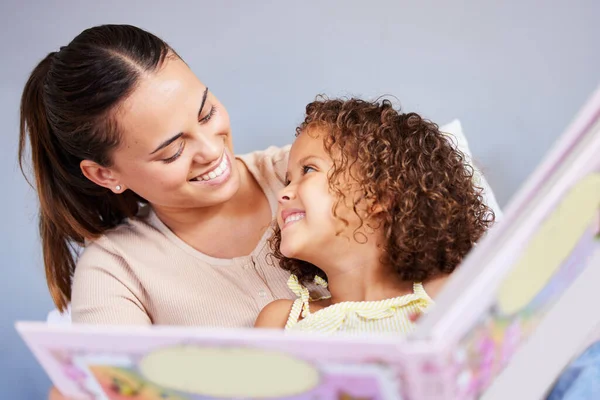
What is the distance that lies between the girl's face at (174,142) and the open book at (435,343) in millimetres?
629

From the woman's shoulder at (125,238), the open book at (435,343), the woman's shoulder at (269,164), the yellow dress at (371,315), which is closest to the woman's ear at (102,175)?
the woman's shoulder at (125,238)

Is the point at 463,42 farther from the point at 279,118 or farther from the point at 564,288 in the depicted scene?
the point at 564,288

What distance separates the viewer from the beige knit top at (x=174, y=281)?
1689 millimetres

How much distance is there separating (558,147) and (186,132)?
0.87m

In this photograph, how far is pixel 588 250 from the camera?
41.6 inches

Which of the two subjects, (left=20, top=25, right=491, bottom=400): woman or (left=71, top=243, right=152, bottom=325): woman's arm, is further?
(left=71, top=243, right=152, bottom=325): woman's arm

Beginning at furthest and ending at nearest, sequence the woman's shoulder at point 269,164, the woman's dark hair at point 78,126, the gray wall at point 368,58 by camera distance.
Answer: the gray wall at point 368,58
the woman's shoulder at point 269,164
the woman's dark hair at point 78,126

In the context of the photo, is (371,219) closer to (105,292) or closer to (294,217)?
(294,217)

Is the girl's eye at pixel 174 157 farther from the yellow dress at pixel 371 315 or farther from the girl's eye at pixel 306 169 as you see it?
the yellow dress at pixel 371 315

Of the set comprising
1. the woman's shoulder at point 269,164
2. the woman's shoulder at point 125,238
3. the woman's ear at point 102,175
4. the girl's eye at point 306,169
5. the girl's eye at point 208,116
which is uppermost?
the girl's eye at point 306,169

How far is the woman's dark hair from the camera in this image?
1.50 meters

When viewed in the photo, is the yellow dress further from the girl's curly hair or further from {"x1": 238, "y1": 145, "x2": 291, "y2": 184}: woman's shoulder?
{"x1": 238, "y1": 145, "x2": 291, "y2": 184}: woman's shoulder

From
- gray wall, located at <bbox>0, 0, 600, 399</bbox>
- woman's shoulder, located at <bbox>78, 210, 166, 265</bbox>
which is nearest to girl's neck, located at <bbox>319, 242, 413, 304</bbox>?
woman's shoulder, located at <bbox>78, 210, 166, 265</bbox>

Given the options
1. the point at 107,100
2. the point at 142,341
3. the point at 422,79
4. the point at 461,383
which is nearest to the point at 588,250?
the point at 461,383
